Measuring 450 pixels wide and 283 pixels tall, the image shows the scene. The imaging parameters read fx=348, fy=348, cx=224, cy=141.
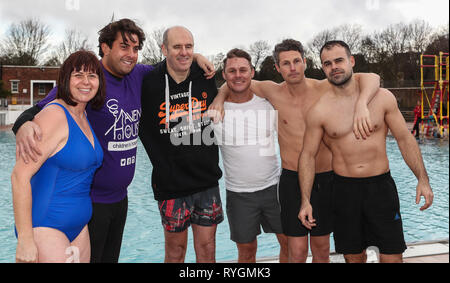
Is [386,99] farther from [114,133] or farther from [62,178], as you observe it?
[62,178]

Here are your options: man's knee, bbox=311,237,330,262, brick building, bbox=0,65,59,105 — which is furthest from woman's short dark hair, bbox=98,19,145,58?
brick building, bbox=0,65,59,105

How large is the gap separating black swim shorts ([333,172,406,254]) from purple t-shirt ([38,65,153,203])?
199cm

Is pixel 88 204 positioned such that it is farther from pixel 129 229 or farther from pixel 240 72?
pixel 129 229

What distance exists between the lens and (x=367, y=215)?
323 cm

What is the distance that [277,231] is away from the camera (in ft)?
12.3

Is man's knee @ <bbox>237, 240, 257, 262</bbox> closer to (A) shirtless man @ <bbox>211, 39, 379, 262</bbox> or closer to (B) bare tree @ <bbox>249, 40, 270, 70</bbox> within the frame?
(A) shirtless man @ <bbox>211, 39, 379, 262</bbox>

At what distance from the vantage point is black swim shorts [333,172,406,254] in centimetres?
318

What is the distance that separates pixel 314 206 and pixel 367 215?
51 cm

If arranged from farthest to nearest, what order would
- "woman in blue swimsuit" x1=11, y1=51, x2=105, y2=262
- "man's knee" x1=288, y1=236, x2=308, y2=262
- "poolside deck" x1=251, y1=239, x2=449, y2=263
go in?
"poolside deck" x1=251, y1=239, x2=449, y2=263
"man's knee" x1=288, y1=236, x2=308, y2=262
"woman in blue swimsuit" x1=11, y1=51, x2=105, y2=262

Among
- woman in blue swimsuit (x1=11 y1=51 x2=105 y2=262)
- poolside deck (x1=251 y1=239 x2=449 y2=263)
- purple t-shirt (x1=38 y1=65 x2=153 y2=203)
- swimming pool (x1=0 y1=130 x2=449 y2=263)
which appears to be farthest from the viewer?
swimming pool (x1=0 y1=130 x2=449 y2=263)

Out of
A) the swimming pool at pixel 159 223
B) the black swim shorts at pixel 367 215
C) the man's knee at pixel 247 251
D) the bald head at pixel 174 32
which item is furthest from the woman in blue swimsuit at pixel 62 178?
the swimming pool at pixel 159 223
